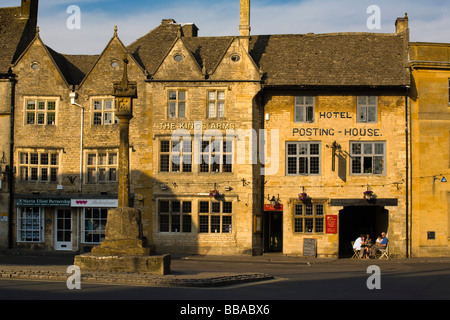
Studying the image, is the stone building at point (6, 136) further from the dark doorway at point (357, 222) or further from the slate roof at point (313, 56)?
the dark doorway at point (357, 222)

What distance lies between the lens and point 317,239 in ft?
106

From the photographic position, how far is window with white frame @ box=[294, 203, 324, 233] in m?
32.6

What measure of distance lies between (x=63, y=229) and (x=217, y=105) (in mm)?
10864

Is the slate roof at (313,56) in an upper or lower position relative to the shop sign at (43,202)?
upper

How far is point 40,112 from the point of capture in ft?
113

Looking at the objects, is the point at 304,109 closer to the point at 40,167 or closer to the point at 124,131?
the point at 40,167

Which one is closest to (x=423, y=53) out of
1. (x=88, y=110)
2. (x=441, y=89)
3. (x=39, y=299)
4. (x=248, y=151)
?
(x=441, y=89)

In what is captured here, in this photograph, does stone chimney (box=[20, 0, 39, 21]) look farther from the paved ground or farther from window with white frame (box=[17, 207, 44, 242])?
the paved ground

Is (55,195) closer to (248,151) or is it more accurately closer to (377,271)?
(248,151)

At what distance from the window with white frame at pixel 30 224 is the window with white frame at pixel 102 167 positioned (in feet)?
11.1

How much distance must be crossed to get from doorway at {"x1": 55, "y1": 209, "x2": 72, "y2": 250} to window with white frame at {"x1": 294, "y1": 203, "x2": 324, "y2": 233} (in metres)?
12.3

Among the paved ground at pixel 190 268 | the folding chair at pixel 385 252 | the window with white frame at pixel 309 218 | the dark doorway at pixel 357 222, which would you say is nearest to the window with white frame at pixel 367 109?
the window with white frame at pixel 309 218

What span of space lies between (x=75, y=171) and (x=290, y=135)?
38.9ft

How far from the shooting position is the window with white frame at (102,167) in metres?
33.8
